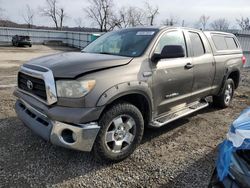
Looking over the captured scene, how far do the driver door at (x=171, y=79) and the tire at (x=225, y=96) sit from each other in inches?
66.1

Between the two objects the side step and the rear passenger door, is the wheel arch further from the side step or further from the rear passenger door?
the rear passenger door

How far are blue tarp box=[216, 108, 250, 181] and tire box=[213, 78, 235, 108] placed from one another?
11.4ft

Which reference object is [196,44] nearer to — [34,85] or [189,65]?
[189,65]

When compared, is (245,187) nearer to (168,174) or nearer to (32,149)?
(168,174)

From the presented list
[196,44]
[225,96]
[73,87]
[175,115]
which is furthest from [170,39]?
[225,96]

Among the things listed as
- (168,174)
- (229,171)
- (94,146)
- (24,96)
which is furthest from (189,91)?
(24,96)

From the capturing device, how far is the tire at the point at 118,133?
304 cm

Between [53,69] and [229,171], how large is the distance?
7.20 feet

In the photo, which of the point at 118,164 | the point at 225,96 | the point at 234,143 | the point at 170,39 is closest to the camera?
the point at 234,143

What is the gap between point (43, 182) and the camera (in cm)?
288

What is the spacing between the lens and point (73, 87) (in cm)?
285

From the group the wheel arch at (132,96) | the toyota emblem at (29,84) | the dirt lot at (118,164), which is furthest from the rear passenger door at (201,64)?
the toyota emblem at (29,84)

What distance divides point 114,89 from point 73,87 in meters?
0.50

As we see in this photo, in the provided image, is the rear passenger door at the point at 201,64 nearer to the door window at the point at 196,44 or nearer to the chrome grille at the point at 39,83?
the door window at the point at 196,44
